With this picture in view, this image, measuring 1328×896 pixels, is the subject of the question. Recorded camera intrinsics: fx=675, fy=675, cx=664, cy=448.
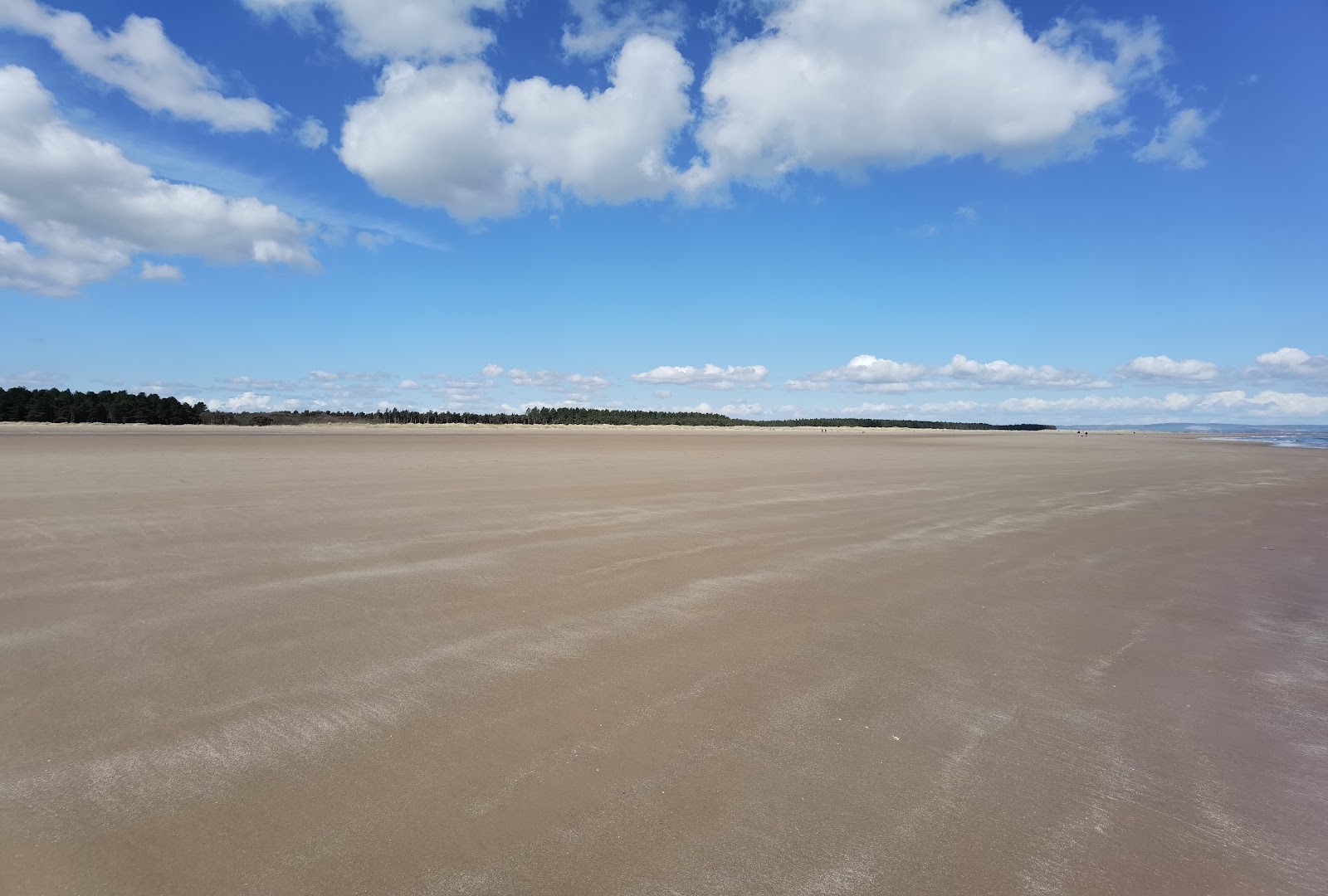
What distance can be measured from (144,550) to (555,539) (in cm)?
455

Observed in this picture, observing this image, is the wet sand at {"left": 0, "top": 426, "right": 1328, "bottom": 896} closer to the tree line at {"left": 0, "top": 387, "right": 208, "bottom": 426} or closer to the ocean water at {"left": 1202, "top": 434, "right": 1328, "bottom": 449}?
the tree line at {"left": 0, "top": 387, "right": 208, "bottom": 426}

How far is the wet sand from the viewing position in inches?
104

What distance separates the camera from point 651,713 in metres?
3.85

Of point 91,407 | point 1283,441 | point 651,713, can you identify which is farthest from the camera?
point 1283,441

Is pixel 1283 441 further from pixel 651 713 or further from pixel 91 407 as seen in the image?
pixel 91 407

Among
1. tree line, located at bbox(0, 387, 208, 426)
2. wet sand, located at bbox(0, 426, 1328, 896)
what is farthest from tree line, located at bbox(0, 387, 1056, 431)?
wet sand, located at bbox(0, 426, 1328, 896)

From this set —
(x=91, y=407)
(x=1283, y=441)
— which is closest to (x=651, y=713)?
(x=91, y=407)

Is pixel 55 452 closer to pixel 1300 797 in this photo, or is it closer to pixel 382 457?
pixel 382 457

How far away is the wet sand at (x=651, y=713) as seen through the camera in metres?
2.64

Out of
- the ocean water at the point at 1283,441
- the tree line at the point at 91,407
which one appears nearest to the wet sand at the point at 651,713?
the tree line at the point at 91,407

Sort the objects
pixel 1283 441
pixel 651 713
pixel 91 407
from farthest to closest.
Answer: pixel 1283 441, pixel 91 407, pixel 651 713

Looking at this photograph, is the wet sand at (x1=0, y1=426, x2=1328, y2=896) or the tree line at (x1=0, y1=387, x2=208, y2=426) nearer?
the wet sand at (x1=0, y1=426, x2=1328, y2=896)

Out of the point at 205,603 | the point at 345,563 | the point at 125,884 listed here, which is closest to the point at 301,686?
the point at 125,884

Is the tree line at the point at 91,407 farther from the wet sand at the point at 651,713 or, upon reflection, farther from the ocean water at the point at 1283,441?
the ocean water at the point at 1283,441
